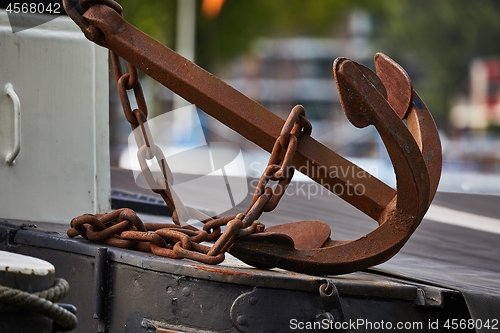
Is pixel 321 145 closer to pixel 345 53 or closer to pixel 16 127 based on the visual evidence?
pixel 16 127

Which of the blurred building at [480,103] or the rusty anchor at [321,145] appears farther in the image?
the blurred building at [480,103]

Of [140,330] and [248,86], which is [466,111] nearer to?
[248,86]

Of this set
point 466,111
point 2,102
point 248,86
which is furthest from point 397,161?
point 248,86

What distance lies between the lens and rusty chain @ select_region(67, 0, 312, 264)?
1.82m

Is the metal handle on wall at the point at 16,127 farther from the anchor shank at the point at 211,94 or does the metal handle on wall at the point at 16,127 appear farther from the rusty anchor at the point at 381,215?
the rusty anchor at the point at 381,215

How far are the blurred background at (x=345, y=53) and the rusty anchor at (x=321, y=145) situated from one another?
10.5ft

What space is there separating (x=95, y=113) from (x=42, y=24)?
1.23 feet

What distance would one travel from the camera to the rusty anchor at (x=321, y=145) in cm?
183

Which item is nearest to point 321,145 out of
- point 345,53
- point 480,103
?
point 480,103

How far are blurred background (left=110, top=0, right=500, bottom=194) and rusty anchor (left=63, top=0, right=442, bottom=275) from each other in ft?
10.5

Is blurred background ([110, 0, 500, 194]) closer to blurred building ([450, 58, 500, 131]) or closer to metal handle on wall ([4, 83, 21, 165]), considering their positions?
blurred building ([450, 58, 500, 131])

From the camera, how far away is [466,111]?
4059 cm

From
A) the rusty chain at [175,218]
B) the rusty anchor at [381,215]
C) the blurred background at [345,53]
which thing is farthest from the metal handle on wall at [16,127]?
the blurred background at [345,53]

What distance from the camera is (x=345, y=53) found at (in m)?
50.5
